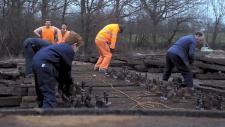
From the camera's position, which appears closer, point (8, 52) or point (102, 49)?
point (102, 49)

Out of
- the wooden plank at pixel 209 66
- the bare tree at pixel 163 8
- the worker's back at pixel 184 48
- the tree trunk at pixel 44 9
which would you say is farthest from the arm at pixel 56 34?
the bare tree at pixel 163 8

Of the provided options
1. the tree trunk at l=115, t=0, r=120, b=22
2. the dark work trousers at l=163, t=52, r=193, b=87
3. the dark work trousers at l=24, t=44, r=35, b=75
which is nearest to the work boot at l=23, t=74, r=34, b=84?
the dark work trousers at l=24, t=44, r=35, b=75

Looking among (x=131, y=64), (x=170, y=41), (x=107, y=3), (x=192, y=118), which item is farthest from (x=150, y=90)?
(x=170, y=41)

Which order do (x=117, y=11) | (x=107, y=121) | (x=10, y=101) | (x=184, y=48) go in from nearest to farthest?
1. (x=107, y=121)
2. (x=10, y=101)
3. (x=184, y=48)
4. (x=117, y=11)

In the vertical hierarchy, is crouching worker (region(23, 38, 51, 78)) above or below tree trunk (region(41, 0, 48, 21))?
below

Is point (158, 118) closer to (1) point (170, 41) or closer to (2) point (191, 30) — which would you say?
(1) point (170, 41)

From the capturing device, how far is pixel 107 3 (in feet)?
103

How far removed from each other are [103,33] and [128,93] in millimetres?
3831

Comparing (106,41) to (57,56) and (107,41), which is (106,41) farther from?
(57,56)

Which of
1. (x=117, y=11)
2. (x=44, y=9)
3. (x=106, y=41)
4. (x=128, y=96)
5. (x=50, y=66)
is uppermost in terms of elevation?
(x=117, y=11)

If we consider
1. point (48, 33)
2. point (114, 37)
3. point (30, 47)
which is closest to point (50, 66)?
point (30, 47)

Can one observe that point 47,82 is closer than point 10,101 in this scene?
Yes

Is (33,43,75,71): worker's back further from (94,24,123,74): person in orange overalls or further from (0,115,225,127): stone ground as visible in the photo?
(94,24,123,74): person in orange overalls

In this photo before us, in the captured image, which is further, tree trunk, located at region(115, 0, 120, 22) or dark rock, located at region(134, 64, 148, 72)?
tree trunk, located at region(115, 0, 120, 22)
